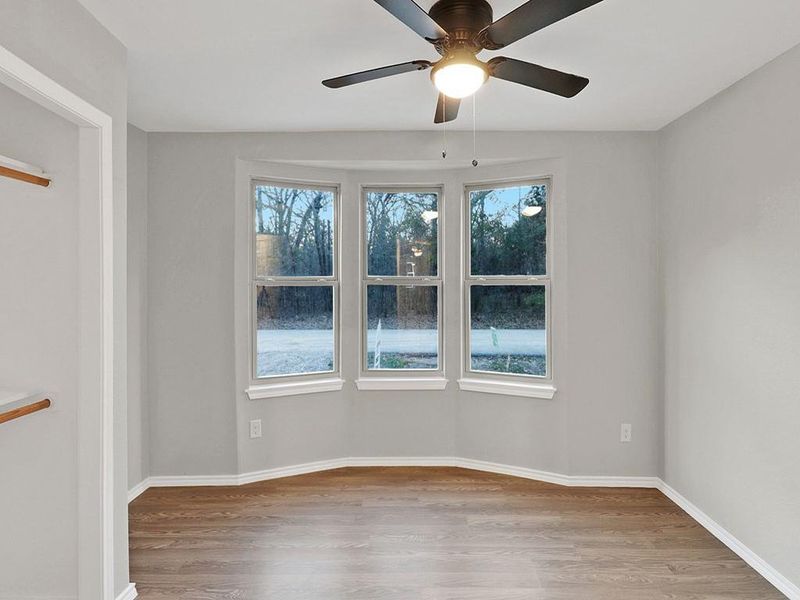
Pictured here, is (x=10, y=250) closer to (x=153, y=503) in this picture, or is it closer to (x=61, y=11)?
(x=61, y=11)

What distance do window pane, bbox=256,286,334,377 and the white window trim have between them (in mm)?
52

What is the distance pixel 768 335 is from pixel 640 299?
3.73 feet

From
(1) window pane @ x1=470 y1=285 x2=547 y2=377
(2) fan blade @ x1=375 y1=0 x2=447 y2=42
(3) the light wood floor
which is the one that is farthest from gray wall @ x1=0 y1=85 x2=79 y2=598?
(1) window pane @ x1=470 y1=285 x2=547 y2=377

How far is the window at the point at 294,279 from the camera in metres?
3.97

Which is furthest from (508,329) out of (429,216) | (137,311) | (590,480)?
(137,311)

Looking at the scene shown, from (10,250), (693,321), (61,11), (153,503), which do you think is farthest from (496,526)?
(61,11)

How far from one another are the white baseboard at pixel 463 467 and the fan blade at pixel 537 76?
98.7 inches

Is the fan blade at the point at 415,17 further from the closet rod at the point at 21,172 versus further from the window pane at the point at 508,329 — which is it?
the window pane at the point at 508,329

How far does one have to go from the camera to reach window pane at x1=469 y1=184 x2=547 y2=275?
13.0ft

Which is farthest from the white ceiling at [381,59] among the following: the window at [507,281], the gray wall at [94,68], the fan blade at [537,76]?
the window at [507,281]

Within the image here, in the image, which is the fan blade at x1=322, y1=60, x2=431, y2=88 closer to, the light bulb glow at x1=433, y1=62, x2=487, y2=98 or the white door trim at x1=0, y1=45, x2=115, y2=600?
the light bulb glow at x1=433, y1=62, x2=487, y2=98

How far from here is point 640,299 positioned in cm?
373

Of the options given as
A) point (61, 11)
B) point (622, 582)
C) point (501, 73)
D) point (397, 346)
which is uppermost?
point (61, 11)

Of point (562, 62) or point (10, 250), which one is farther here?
point (562, 62)
